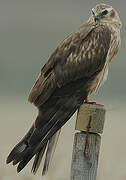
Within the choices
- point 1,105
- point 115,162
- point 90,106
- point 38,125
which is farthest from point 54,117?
point 1,105

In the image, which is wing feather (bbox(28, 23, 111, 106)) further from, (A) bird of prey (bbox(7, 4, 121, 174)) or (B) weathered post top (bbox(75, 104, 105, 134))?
(B) weathered post top (bbox(75, 104, 105, 134))

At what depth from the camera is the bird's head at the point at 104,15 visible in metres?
8.54

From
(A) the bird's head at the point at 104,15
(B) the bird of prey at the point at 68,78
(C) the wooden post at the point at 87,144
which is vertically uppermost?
(A) the bird's head at the point at 104,15

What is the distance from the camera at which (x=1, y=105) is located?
51.8 feet

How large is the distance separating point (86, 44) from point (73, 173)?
213cm

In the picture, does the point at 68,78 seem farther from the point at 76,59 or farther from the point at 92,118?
the point at 92,118

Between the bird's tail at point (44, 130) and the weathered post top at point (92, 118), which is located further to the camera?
the bird's tail at point (44, 130)

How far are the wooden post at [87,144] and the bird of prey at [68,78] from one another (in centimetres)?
65

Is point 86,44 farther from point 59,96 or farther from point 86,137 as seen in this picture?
point 86,137

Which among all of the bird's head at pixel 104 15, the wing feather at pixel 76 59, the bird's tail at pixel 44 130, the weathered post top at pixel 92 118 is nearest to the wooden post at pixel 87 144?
the weathered post top at pixel 92 118

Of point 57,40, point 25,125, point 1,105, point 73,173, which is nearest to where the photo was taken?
point 73,173

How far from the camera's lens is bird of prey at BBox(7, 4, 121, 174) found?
7156mm

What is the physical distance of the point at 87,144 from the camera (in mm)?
6430

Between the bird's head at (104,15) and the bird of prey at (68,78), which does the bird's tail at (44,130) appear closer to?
the bird of prey at (68,78)
